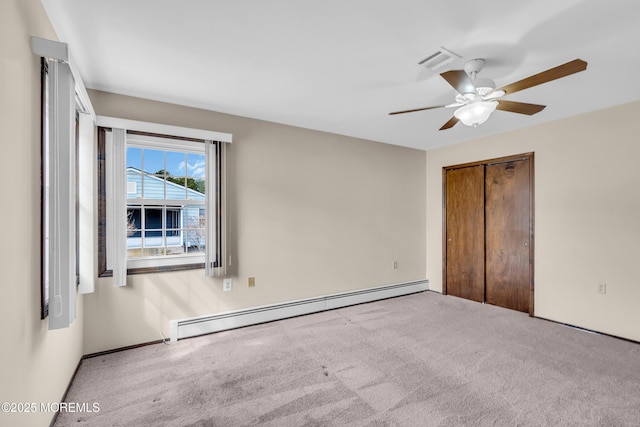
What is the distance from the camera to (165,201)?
2973 mm

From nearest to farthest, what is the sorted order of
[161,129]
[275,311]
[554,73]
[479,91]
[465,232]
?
[554,73] < [479,91] < [161,129] < [275,311] < [465,232]

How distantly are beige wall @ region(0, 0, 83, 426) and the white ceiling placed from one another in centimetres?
46

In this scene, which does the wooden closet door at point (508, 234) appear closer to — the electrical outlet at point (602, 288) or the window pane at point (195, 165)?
the electrical outlet at point (602, 288)

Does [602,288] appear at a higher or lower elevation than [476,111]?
lower

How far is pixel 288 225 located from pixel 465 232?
263 cm

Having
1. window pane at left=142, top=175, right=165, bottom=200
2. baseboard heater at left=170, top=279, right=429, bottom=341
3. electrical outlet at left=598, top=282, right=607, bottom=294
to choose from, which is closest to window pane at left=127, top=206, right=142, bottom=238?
window pane at left=142, top=175, right=165, bottom=200

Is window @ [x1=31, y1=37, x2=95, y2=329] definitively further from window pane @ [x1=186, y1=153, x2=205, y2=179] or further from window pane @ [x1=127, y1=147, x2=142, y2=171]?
window pane @ [x1=186, y1=153, x2=205, y2=179]

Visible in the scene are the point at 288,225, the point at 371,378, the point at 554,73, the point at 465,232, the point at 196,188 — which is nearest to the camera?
the point at 554,73

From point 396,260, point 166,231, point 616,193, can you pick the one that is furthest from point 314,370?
point 616,193

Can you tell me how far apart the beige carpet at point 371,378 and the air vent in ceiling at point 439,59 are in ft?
7.55

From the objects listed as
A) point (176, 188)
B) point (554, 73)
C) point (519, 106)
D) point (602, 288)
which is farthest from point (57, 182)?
point (602, 288)

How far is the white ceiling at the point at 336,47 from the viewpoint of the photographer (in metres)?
1.64

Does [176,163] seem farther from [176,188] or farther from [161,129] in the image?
[161,129]

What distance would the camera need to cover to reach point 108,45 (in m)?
1.98
